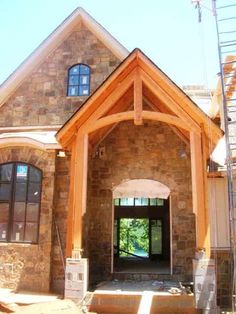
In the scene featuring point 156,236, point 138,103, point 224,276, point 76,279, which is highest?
point 138,103

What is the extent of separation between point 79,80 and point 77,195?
522cm

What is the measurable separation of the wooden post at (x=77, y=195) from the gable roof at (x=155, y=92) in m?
0.46

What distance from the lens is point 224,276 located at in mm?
9805

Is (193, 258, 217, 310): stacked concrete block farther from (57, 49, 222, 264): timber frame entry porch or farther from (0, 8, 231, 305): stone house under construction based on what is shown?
(0, 8, 231, 305): stone house under construction

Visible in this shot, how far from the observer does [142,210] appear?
744 inches

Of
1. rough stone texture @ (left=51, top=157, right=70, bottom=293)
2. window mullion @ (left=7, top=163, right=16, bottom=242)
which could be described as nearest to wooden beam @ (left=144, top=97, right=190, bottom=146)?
rough stone texture @ (left=51, top=157, right=70, bottom=293)

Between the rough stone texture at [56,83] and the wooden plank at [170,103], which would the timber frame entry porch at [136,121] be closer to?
the wooden plank at [170,103]

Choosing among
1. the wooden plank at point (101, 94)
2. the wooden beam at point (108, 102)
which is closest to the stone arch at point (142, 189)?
the wooden beam at point (108, 102)

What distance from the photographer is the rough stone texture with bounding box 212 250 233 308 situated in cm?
971

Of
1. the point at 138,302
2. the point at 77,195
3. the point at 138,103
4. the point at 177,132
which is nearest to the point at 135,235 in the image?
the point at 177,132

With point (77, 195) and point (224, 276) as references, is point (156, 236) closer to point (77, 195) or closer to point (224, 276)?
point (224, 276)

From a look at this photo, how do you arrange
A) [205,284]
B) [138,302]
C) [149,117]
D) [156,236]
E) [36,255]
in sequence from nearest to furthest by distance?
[205,284] < [138,302] < [149,117] < [36,255] < [156,236]

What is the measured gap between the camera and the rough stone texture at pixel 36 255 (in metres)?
10.1

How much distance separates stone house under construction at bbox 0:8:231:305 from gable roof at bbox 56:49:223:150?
1.1 inches
